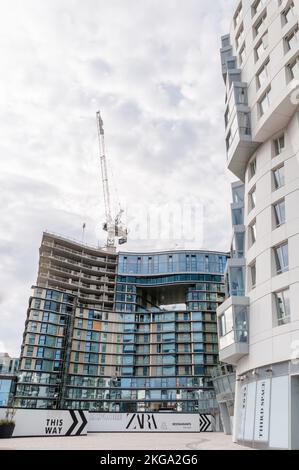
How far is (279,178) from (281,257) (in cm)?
623

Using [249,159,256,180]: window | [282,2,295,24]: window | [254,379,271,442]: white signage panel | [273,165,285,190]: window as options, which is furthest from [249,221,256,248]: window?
[282,2,295,24]: window

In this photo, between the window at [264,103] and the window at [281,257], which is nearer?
the window at [281,257]

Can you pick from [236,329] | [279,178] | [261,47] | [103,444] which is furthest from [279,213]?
[103,444]

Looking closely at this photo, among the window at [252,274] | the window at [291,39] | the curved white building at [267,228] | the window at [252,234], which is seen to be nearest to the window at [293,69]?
the curved white building at [267,228]

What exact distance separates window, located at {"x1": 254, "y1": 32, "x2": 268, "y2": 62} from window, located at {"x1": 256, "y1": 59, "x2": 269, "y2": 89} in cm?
119

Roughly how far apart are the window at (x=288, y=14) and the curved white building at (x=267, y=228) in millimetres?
68

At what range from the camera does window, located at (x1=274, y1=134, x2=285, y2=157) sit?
30.5 m

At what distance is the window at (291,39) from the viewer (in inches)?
1140

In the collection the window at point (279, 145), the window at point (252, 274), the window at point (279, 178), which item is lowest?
the window at point (252, 274)

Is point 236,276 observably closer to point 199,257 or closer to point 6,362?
point 199,257

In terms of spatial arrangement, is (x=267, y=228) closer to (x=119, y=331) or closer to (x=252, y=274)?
(x=252, y=274)

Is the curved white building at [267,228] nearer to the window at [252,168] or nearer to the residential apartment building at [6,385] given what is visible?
the window at [252,168]

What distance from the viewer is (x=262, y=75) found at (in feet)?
107
